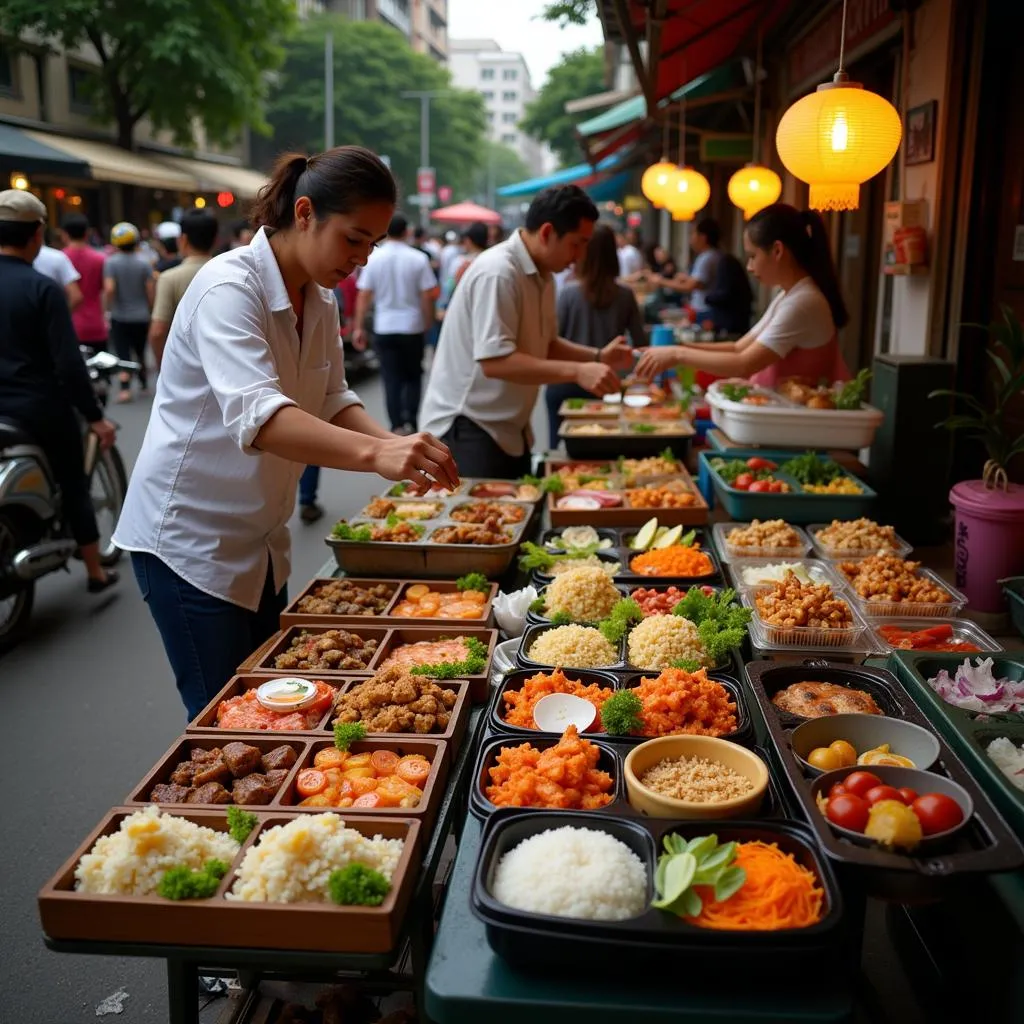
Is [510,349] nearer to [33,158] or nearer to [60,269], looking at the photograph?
[60,269]

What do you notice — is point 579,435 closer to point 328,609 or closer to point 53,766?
point 328,609

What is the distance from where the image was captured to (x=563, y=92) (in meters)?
41.2

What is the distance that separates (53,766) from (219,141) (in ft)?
87.4

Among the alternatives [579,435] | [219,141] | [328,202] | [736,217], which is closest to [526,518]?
[579,435]

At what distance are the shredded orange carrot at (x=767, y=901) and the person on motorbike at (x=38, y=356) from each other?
488 centimetres

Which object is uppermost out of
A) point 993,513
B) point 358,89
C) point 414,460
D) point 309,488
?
point 358,89

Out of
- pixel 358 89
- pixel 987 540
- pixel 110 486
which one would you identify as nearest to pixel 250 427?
pixel 987 540

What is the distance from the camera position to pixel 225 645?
2.99 metres

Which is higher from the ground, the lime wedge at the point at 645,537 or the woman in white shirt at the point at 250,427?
the woman in white shirt at the point at 250,427

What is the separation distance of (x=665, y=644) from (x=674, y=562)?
2.92ft

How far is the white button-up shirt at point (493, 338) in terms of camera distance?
4492 millimetres

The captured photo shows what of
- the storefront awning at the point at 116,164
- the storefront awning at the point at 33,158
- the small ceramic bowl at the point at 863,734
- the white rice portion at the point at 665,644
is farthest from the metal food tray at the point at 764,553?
the storefront awning at the point at 116,164

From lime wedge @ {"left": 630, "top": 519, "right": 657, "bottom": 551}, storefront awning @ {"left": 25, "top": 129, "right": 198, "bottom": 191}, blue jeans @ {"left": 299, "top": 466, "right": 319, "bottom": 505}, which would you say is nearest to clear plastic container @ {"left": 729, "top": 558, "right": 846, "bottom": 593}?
lime wedge @ {"left": 630, "top": 519, "right": 657, "bottom": 551}

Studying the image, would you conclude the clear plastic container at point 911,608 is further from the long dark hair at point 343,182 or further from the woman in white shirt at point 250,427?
the long dark hair at point 343,182
